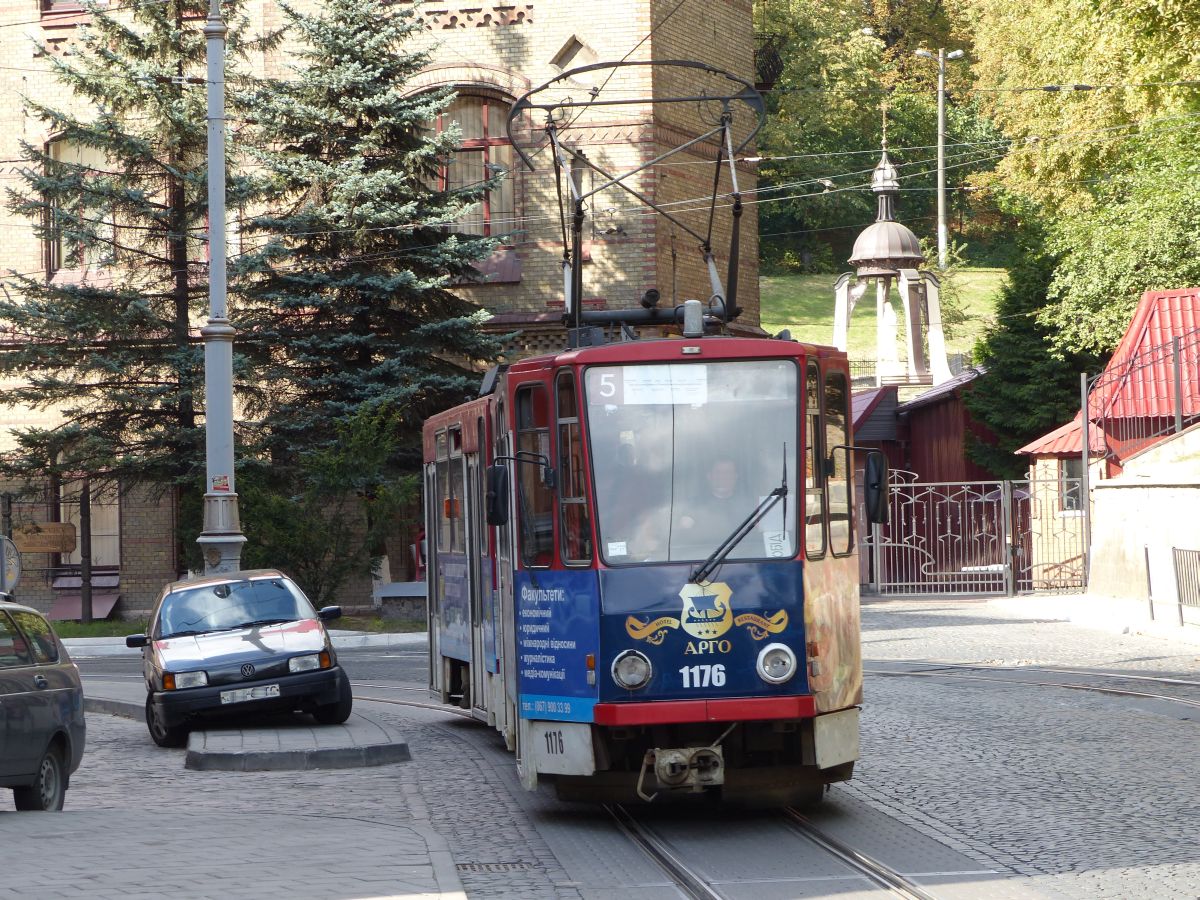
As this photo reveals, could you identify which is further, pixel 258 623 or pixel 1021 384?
pixel 1021 384

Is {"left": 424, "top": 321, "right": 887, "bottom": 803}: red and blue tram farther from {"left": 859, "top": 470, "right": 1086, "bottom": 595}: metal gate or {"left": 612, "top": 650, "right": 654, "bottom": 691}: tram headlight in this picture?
{"left": 859, "top": 470, "right": 1086, "bottom": 595}: metal gate

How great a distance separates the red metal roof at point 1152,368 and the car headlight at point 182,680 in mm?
18959

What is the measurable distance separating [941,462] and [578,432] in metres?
32.9

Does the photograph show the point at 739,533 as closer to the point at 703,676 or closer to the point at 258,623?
the point at 703,676

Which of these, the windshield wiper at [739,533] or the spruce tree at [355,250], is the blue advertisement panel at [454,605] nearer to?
the windshield wiper at [739,533]

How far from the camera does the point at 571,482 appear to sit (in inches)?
386

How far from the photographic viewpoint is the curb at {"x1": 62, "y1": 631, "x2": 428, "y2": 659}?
2714 cm

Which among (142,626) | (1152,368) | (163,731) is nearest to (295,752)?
(163,731)

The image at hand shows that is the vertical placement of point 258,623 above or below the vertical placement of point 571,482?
below

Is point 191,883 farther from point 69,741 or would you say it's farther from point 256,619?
→ point 256,619

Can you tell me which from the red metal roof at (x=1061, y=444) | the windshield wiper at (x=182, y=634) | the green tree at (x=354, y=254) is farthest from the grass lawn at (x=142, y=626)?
the red metal roof at (x=1061, y=444)

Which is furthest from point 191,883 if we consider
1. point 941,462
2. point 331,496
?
point 941,462

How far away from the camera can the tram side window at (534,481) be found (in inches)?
391

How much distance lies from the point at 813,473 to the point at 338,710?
7.07 metres
